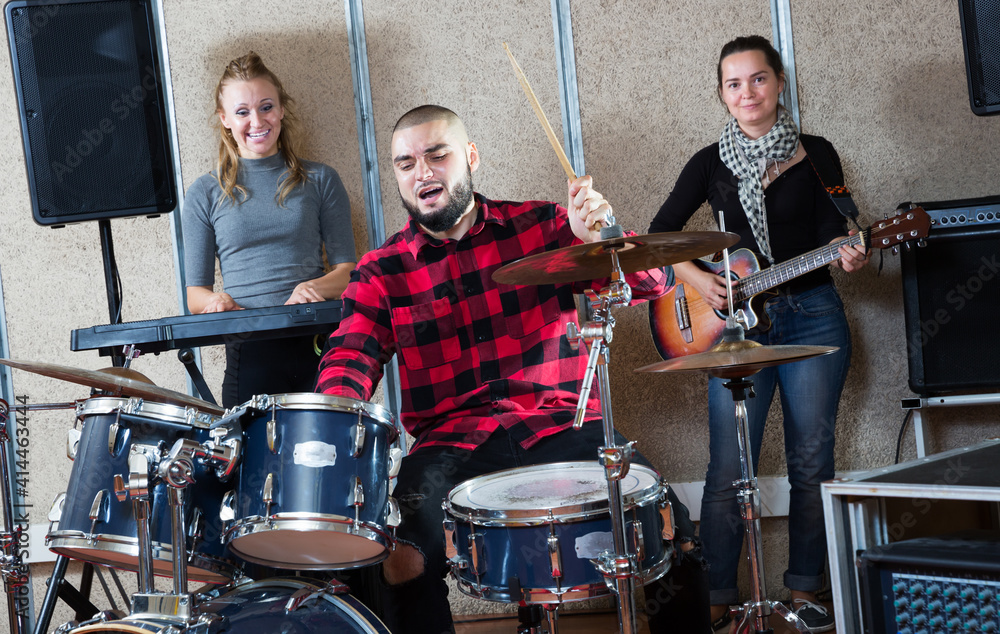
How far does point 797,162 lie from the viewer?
8.55 feet

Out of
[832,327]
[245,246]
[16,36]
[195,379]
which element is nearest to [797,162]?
[832,327]

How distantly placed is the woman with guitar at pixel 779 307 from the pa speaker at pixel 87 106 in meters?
1.68

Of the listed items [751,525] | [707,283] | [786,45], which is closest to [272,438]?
[751,525]

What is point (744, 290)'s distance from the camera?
2559 millimetres

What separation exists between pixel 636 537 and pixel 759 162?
1.47 m

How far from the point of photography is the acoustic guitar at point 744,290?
2346 mm

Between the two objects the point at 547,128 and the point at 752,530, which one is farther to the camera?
the point at 752,530

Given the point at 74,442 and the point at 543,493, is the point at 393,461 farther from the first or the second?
the point at 74,442

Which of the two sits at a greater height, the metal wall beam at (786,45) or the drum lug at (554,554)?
the metal wall beam at (786,45)

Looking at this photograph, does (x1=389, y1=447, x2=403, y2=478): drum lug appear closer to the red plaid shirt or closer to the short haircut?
the red plaid shirt

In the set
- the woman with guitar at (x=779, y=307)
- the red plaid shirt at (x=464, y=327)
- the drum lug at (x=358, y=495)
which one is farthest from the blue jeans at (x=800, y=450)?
the drum lug at (x=358, y=495)

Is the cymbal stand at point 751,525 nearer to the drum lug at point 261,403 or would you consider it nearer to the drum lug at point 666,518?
the drum lug at point 666,518

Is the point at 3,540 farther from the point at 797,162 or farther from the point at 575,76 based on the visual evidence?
the point at 797,162

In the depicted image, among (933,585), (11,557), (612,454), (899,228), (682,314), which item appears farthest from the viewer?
(682,314)
